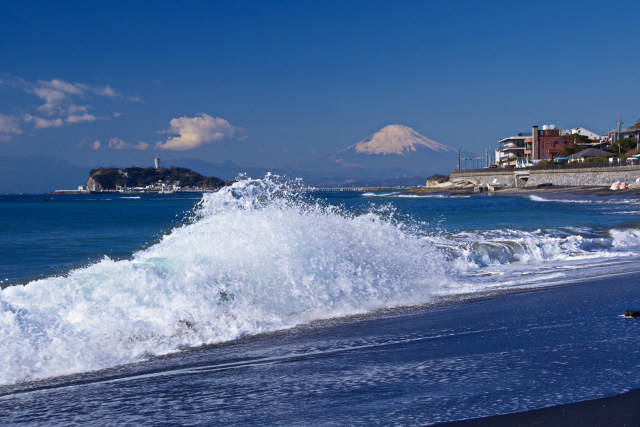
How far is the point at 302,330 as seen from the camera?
292 inches

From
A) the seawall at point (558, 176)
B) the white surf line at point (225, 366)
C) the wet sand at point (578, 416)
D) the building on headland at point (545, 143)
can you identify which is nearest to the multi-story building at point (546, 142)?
the building on headland at point (545, 143)

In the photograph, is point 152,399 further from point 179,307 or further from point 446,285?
point 446,285

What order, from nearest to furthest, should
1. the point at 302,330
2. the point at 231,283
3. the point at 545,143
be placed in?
the point at 302,330, the point at 231,283, the point at 545,143

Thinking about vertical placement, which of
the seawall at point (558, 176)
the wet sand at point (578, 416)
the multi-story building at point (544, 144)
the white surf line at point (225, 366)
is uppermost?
the multi-story building at point (544, 144)

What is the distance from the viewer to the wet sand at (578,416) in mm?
3861

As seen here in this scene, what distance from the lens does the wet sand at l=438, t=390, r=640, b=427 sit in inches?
152

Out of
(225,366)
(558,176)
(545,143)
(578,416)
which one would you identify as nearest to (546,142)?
(545,143)

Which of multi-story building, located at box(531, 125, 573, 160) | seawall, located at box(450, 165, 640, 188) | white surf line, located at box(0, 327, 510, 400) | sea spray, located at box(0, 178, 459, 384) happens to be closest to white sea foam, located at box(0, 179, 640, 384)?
sea spray, located at box(0, 178, 459, 384)

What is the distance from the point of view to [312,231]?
36.9 ft

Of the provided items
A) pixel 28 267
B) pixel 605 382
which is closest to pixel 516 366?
pixel 605 382

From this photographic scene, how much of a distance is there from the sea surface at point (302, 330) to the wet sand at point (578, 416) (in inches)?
5.0

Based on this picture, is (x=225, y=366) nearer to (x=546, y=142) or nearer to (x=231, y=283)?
(x=231, y=283)

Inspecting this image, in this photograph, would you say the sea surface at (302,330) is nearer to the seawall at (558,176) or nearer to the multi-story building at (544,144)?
the seawall at (558,176)

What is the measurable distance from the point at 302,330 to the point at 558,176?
82833mm
